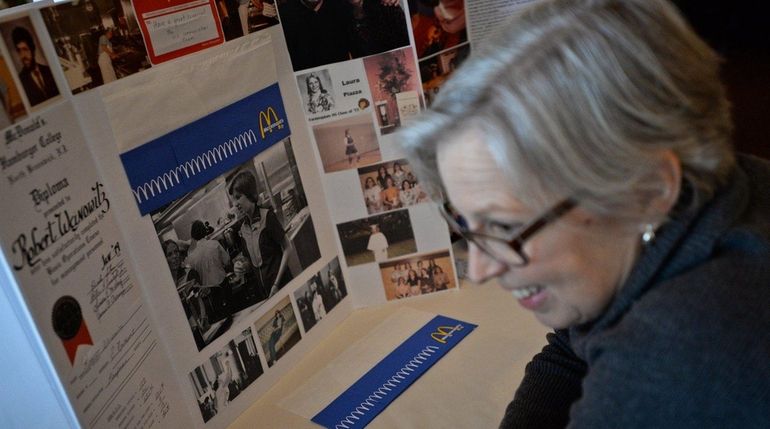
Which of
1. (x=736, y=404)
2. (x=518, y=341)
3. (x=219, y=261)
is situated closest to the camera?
(x=736, y=404)

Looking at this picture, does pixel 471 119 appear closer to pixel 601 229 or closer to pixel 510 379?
pixel 601 229

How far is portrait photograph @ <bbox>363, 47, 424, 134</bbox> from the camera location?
1.25 m

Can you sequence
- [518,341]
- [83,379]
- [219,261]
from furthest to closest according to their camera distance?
[518,341], [219,261], [83,379]

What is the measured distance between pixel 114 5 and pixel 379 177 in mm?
532

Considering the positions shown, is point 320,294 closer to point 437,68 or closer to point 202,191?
point 202,191

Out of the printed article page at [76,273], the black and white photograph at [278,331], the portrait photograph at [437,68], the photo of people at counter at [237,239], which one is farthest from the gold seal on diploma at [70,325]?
the portrait photograph at [437,68]

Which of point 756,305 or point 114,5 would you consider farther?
point 114,5

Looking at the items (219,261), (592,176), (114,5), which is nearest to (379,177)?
(219,261)

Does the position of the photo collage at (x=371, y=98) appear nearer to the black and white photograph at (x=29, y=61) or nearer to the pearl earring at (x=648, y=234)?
the black and white photograph at (x=29, y=61)

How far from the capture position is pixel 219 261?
1093 mm

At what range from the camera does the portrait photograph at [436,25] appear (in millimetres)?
1257

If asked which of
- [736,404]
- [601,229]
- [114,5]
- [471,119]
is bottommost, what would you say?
[736,404]

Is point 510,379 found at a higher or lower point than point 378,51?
lower

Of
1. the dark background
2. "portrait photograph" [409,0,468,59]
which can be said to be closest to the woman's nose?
"portrait photograph" [409,0,468,59]
